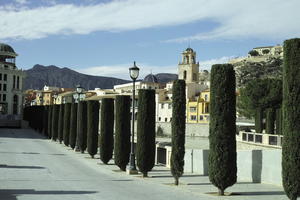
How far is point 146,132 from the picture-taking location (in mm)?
21766

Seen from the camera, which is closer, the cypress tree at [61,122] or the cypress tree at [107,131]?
the cypress tree at [107,131]

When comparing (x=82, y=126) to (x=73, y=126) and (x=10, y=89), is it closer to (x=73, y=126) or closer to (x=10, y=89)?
(x=73, y=126)

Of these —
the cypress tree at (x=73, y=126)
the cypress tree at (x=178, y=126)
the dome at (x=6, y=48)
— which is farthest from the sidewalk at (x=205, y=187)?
the dome at (x=6, y=48)

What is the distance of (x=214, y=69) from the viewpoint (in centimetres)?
1630

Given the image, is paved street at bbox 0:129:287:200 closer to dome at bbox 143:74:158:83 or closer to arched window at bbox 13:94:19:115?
arched window at bbox 13:94:19:115

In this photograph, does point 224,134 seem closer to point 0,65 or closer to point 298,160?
point 298,160

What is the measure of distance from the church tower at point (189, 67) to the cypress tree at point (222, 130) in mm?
97789

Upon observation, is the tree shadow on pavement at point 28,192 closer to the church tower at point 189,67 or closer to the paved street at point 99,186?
the paved street at point 99,186

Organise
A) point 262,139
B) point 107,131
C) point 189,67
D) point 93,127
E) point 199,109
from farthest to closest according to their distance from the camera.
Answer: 1. point 189,67
2. point 199,109
3. point 262,139
4. point 93,127
5. point 107,131

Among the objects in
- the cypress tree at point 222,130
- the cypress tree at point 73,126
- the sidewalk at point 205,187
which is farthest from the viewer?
the cypress tree at point 73,126

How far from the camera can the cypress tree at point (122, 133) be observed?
24.0 meters

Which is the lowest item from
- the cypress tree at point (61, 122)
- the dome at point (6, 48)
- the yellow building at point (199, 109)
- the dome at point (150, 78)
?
the cypress tree at point (61, 122)

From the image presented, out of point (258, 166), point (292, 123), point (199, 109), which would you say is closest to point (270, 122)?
point (258, 166)

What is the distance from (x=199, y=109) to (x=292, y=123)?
81.0 m
